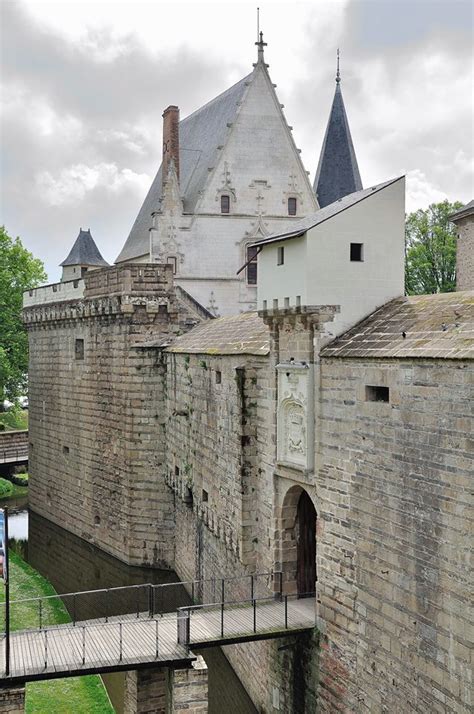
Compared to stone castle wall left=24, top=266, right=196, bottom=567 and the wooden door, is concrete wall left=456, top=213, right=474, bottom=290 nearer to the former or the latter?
stone castle wall left=24, top=266, right=196, bottom=567

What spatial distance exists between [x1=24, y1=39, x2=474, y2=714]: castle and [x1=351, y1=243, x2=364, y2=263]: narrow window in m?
0.04

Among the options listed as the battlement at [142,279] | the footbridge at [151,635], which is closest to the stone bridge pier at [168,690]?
the footbridge at [151,635]

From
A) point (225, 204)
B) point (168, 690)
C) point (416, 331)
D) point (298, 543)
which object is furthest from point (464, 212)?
point (168, 690)

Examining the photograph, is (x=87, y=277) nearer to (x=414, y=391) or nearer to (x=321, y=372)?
(x=321, y=372)

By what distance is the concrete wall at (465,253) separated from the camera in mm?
27594

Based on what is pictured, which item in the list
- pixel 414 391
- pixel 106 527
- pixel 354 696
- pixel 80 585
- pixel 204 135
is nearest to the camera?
pixel 414 391

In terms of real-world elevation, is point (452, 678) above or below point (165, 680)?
above

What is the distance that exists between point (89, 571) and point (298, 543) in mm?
12168

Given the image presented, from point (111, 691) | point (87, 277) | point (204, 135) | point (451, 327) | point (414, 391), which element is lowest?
point (111, 691)

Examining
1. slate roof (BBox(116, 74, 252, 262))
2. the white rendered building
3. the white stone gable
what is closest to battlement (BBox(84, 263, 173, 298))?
the white rendered building

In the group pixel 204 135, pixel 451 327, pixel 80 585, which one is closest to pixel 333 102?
pixel 204 135

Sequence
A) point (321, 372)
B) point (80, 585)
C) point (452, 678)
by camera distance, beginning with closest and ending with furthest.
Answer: point (452, 678), point (321, 372), point (80, 585)

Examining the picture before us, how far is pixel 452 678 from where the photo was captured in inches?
396

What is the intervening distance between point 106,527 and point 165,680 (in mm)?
12787
